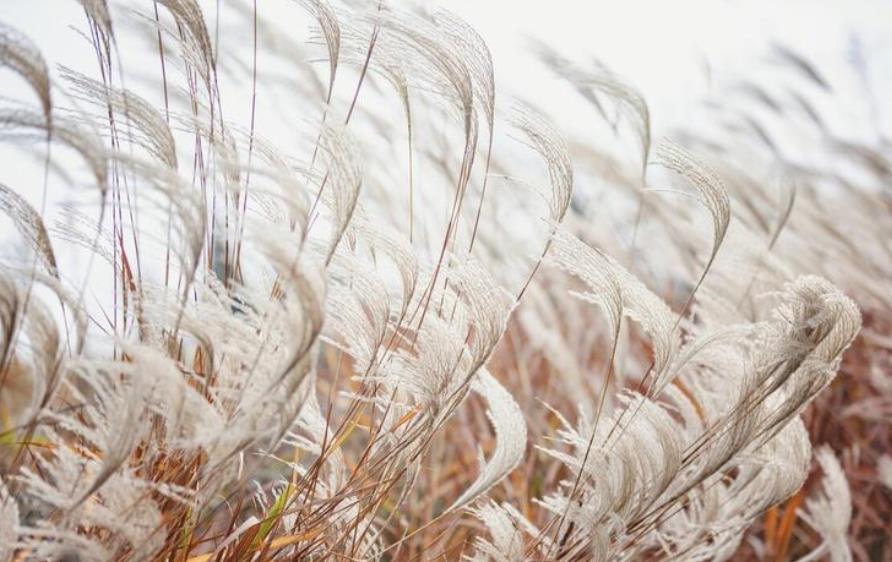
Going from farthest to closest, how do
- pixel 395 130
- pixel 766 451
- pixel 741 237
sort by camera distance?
1. pixel 395 130
2. pixel 741 237
3. pixel 766 451

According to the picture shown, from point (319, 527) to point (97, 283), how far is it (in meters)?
0.34

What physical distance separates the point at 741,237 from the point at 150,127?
0.75m

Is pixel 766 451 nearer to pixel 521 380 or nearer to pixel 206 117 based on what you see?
pixel 206 117

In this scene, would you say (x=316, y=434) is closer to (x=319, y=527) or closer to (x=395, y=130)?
(x=319, y=527)

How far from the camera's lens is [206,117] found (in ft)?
2.74

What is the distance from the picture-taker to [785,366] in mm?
923

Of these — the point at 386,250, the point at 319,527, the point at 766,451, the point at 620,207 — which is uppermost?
the point at 386,250

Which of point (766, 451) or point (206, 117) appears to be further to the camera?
point (766, 451)

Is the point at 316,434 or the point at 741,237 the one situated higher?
the point at 741,237

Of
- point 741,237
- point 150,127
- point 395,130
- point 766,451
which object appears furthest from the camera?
point 395,130

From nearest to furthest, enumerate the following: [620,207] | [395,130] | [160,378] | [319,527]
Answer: [160,378] → [319,527] → [395,130] → [620,207]

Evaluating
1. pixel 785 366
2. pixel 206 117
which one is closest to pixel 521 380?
pixel 785 366

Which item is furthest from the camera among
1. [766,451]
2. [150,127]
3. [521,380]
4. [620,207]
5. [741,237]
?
[620,207]

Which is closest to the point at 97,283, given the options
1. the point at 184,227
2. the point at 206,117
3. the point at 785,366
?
the point at 206,117
